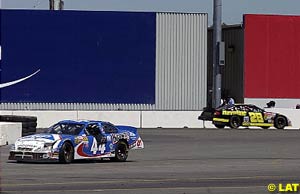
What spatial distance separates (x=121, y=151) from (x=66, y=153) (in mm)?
2275

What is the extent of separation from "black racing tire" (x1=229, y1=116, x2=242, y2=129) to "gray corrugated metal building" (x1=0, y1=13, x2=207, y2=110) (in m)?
9.54

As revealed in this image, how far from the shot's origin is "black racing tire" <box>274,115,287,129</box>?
153ft

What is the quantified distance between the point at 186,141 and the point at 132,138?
33.5 feet

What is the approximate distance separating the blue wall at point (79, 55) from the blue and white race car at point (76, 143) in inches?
1134

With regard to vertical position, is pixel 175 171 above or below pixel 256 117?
above

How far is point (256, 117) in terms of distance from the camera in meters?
45.9

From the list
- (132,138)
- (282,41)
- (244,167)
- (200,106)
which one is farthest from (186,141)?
(282,41)

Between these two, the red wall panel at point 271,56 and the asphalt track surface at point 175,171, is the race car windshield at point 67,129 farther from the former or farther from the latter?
the red wall panel at point 271,56

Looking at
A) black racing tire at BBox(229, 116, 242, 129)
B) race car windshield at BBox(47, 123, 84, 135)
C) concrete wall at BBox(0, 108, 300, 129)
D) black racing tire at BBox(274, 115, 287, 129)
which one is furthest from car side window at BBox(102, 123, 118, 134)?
black racing tire at BBox(274, 115, 287, 129)

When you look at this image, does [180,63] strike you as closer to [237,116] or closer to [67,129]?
[237,116]

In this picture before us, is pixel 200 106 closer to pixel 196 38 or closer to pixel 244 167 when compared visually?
pixel 196 38

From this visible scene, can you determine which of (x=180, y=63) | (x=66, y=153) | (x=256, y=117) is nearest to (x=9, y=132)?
(x=66, y=153)

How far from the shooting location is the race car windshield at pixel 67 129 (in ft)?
78.2

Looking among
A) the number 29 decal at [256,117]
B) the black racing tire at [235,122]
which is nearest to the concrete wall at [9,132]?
the black racing tire at [235,122]
